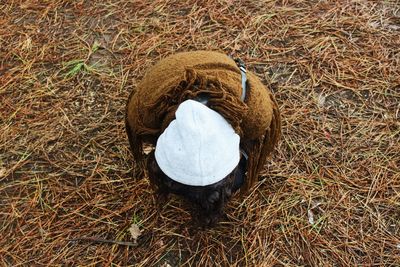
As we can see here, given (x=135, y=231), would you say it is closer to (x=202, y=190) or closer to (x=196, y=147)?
(x=202, y=190)

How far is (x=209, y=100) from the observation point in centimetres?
125

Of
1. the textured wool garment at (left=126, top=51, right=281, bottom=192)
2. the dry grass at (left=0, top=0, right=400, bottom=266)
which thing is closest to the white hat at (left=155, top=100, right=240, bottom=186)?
the textured wool garment at (left=126, top=51, right=281, bottom=192)

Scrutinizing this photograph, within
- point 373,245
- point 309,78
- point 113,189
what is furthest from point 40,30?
point 373,245

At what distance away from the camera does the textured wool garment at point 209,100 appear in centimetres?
125

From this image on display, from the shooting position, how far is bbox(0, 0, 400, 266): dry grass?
5.48 ft

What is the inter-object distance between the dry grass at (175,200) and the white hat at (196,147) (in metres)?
0.54

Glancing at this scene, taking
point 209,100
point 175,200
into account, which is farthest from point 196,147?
point 175,200

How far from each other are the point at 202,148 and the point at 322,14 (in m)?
1.50

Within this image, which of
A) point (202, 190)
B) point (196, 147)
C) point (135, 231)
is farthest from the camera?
point (135, 231)

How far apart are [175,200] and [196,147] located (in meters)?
0.65

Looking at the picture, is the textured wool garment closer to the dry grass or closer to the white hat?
the white hat

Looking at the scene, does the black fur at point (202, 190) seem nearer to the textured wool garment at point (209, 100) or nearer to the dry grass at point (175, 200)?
the textured wool garment at point (209, 100)

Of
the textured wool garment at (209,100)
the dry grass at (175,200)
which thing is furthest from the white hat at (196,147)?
the dry grass at (175,200)

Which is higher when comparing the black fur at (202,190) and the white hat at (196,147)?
the white hat at (196,147)
